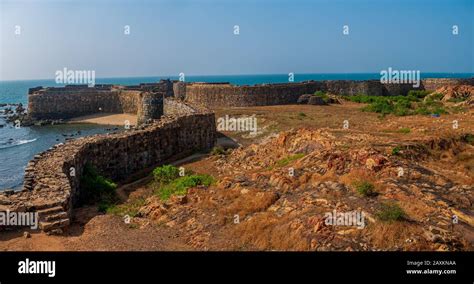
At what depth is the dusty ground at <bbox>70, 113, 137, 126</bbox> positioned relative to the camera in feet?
160

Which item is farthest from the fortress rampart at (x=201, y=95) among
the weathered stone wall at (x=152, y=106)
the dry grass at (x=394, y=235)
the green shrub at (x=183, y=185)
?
the dry grass at (x=394, y=235)

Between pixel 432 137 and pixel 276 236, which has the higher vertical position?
pixel 432 137

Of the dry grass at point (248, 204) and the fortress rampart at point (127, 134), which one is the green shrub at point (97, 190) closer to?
the fortress rampart at point (127, 134)

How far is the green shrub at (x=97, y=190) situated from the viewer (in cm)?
1533

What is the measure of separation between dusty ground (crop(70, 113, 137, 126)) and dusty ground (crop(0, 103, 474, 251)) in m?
33.3

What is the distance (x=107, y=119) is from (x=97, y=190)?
119 feet

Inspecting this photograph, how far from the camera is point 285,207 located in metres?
11.4

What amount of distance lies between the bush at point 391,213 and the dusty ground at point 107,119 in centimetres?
3951

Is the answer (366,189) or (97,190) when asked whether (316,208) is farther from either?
(97,190)

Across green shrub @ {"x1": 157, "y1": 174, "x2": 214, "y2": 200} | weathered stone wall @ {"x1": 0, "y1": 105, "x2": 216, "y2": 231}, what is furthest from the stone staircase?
green shrub @ {"x1": 157, "y1": 174, "x2": 214, "y2": 200}
